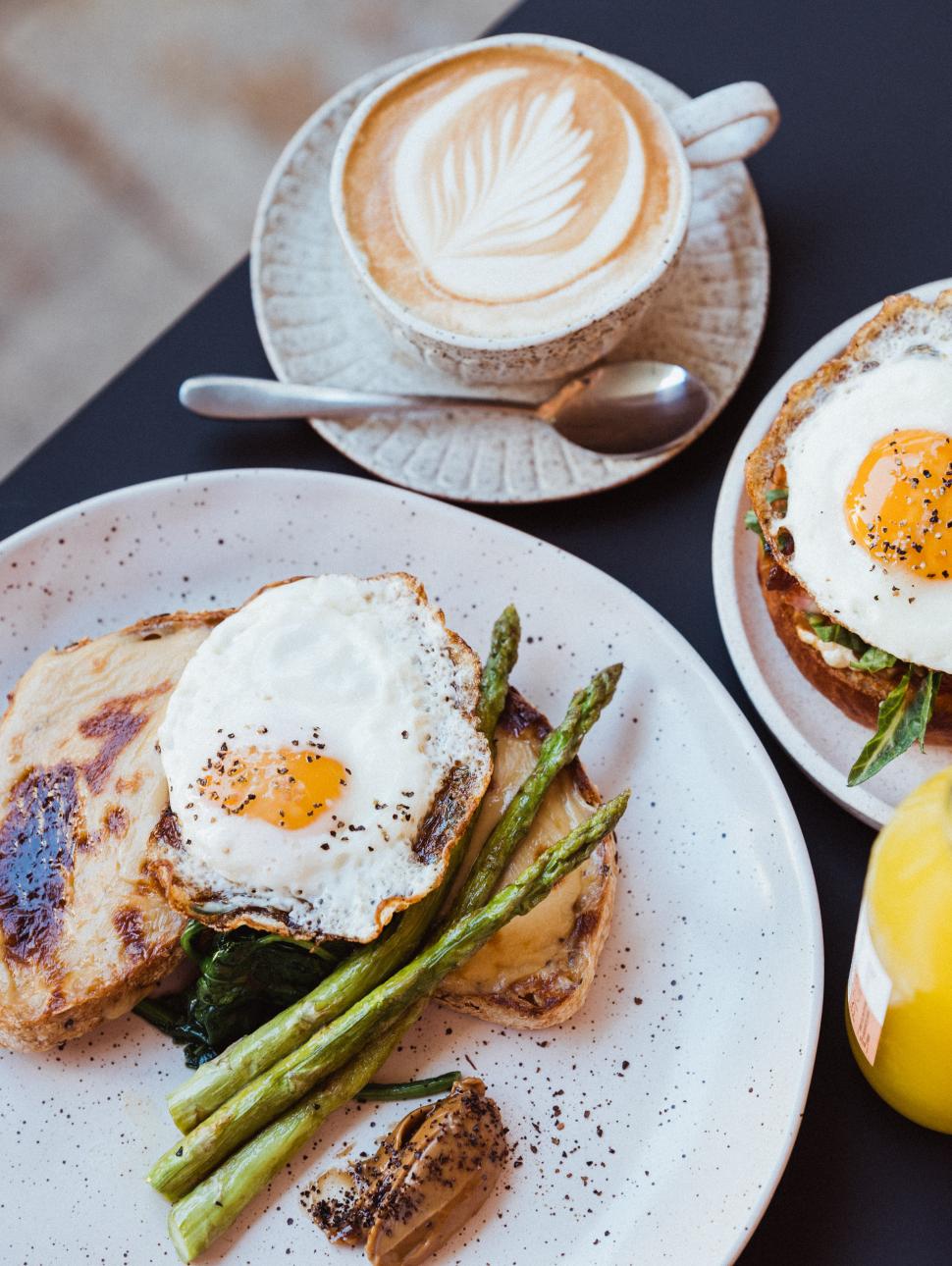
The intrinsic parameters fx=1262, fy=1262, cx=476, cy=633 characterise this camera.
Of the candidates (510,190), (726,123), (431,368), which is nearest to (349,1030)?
(431,368)

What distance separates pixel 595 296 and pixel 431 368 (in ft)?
1.88

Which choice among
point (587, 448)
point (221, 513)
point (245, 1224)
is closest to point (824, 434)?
point (587, 448)

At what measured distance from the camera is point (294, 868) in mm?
2957

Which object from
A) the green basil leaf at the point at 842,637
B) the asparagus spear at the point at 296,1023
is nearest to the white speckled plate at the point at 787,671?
the green basil leaf at the point at 842,637

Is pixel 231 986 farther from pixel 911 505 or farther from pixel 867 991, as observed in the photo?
pixel 911 505

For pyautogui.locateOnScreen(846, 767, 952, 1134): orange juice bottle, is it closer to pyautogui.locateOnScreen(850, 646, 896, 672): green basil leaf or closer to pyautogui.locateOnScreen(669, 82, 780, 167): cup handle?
pyautogui.locateOnScreen(850, 646, 896, 672): green basil leaf

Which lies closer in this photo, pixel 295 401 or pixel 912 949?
pixel 912 949

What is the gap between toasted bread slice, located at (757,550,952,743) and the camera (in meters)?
3.19

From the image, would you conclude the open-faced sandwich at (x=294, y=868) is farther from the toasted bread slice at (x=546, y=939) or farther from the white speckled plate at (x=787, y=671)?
the white speckled plate at (x=787, y=671)

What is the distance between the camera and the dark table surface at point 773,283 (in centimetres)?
369

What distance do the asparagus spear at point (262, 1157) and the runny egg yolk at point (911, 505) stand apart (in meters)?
1.58

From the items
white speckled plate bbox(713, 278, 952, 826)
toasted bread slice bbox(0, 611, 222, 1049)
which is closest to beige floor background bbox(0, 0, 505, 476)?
toasted bread slice bbox(0, 611, 222, 1049)

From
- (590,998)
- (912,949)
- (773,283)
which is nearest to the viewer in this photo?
(912,949)

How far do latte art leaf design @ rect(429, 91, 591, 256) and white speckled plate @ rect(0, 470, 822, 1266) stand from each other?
2.54 ft
